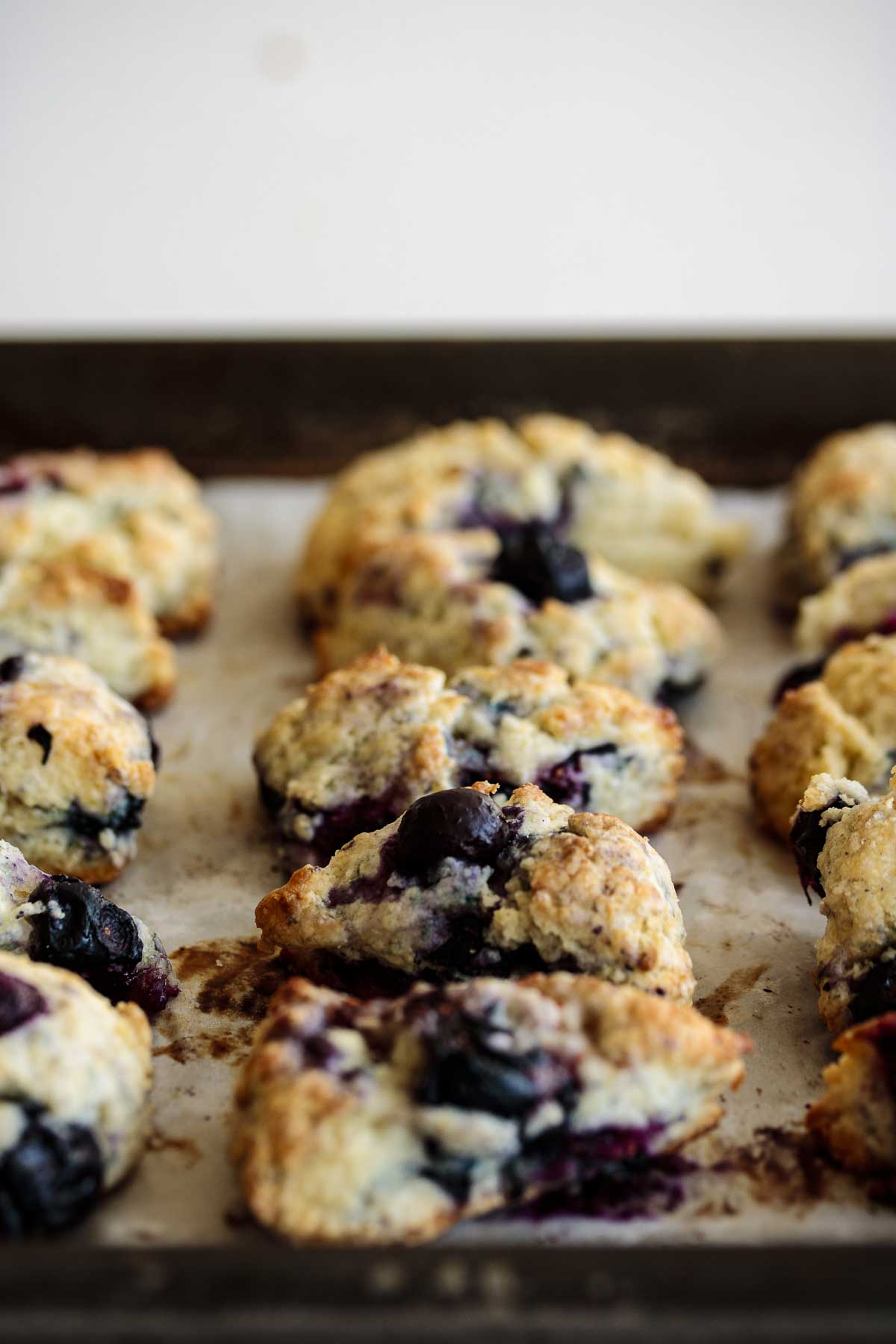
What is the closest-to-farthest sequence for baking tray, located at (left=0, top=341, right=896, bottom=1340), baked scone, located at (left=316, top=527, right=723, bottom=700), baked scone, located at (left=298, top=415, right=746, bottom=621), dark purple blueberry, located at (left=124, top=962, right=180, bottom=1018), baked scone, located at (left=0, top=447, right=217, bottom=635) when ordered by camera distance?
baking tray, located at (left=0, top=341, right=896, bottom=1340), dark purple blueberry, located at (left=124, top=962, right=180, bottom=1018), baked scone, located at (left=316, top=527, right=723, bottom=700), baked scone, located at (left=0, top=447, right=217, bottom=635), baked scone, located at (left=298, top=415, right=746, bottom=621)

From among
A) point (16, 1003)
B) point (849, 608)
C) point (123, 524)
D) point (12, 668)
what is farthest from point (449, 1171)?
point (123, 524)

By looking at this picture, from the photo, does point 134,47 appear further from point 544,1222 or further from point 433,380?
point 544,1222

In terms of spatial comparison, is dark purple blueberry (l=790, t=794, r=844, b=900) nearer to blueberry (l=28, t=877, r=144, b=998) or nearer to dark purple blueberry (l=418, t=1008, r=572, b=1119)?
dark purple blueberry (l=418, t=1008, r=572, b=1119)

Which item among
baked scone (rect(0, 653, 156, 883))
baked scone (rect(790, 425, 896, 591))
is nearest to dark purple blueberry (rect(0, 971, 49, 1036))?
baked scone (rect(0, 653, 156, 883))

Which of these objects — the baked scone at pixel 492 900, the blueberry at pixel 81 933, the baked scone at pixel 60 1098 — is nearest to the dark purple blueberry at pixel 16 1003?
the baked scone at pixel 60 1098

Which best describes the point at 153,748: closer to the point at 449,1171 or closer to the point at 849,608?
the point at 449,1171

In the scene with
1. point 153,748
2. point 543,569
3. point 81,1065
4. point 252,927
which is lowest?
point 252,927
